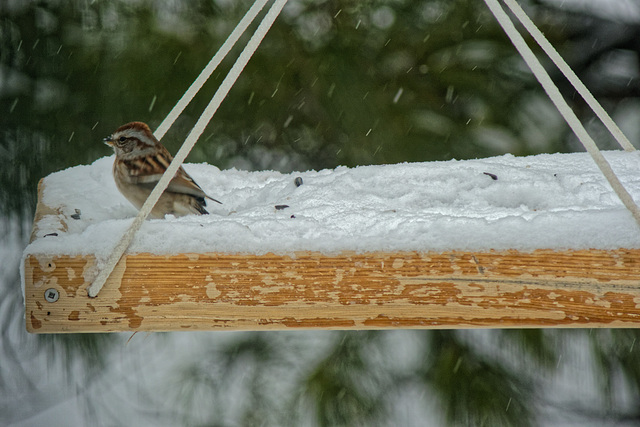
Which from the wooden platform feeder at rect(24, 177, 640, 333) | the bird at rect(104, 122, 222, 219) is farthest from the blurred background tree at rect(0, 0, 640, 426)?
the wooden platform feeder at rect(24, 177, 640, 333)

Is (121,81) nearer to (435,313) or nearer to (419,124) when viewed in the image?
(419,124)

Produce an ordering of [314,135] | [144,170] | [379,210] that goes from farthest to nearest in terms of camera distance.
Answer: [314,135] < [144,170] < [379,210]

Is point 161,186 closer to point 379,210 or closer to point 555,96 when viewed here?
point 379,210

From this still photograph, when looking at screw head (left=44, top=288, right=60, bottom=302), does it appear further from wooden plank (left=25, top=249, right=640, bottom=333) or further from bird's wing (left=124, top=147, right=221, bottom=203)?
bird's wing (left=124, top=147, right=221, bottom=203)

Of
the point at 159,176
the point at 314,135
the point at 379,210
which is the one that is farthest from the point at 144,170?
the point at 314,135

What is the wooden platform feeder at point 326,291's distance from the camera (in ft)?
3.32

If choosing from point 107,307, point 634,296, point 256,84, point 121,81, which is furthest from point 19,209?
point 634,296

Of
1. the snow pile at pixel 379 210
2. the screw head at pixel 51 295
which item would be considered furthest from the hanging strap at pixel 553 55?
the screw head at pixel 51 295

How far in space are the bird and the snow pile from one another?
0.05 m

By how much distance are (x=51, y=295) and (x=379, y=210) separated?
57 centimetres

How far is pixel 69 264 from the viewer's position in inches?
40.2

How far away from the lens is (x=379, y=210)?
4.09ft

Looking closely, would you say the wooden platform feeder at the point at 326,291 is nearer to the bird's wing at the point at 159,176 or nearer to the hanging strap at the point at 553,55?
the hanging strap at the point at 553,55

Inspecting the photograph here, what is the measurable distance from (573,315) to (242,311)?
490 mm
